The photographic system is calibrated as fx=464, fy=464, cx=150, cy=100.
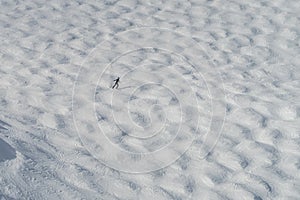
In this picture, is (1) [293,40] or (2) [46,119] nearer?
(2) [46,119]

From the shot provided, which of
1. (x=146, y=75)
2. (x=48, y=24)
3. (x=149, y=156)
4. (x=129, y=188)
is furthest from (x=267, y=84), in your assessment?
(x=48, y=24)

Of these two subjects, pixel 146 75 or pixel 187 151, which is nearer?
pixel 187 151

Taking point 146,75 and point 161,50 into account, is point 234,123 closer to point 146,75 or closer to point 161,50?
point 146,75

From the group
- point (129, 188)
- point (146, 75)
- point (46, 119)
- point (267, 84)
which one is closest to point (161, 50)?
point (146, 75)

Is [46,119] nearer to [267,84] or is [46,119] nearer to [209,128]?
[209,128]

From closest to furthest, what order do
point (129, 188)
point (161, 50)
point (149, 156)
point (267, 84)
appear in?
point (129, 188), point (149, 156), point (267, 84), point (161, 50)

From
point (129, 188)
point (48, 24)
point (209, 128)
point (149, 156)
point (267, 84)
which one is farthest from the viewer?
point (48, 24)
